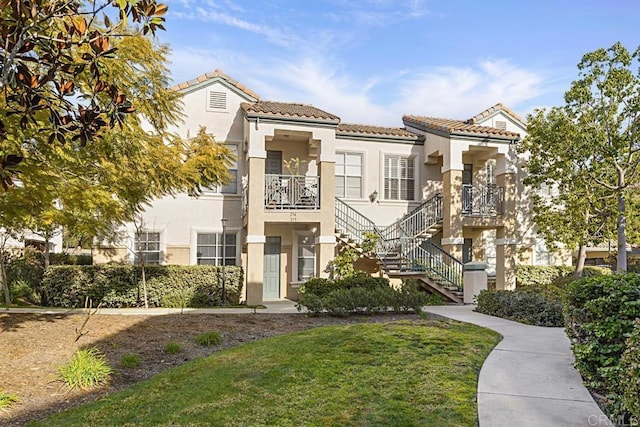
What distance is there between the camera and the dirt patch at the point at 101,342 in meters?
6.66

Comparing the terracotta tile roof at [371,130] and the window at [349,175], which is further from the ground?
the terracotta tile roof at [371,130]

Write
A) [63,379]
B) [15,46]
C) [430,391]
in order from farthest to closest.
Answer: [63,379], [430,391], [15,46]

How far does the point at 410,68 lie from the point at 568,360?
395 inches

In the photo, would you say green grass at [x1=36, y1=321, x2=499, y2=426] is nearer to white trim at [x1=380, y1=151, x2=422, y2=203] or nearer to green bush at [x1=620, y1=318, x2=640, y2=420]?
green bush at [x1=620, y1=318, x2=640, y2=420]

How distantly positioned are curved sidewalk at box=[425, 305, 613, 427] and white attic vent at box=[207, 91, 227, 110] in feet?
44.6

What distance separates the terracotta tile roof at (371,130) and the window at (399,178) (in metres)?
0.98

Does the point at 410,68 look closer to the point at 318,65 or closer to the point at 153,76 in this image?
the point at 318,65

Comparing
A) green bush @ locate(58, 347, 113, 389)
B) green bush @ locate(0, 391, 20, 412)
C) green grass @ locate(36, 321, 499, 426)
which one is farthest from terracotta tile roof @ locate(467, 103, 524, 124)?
green bush @ locate(0, 391, 20, 412)

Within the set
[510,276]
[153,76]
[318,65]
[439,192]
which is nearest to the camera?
[153,76]

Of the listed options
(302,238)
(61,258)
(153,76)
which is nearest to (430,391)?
(153,76)

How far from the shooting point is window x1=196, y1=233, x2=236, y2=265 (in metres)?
17.9

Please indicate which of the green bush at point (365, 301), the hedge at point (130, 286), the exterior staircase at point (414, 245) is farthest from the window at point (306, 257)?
the green bush at point (365, 301)

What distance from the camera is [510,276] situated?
Result: 61.9 feet

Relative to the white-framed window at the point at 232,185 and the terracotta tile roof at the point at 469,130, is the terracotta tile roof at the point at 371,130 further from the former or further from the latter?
the white-framed window at the point at 232,185
